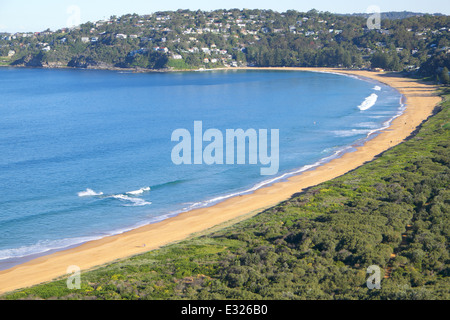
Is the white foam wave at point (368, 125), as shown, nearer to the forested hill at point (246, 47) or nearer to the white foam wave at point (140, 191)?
the white foam wave at point (140, 191)

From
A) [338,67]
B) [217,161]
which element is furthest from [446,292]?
[338,67]

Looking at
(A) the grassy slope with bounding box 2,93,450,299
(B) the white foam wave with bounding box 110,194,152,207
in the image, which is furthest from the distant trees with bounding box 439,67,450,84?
(B) the white foam wave with bounding box 110,194,152,207

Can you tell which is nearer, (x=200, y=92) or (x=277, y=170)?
(x=277, y=170)

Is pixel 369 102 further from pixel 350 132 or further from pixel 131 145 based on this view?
pixel 131 145

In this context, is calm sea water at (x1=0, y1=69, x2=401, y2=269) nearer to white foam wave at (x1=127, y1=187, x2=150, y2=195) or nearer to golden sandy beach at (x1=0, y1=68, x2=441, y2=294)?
white foam wave at (x1=127, y1=187, x2=150, y2=195)
